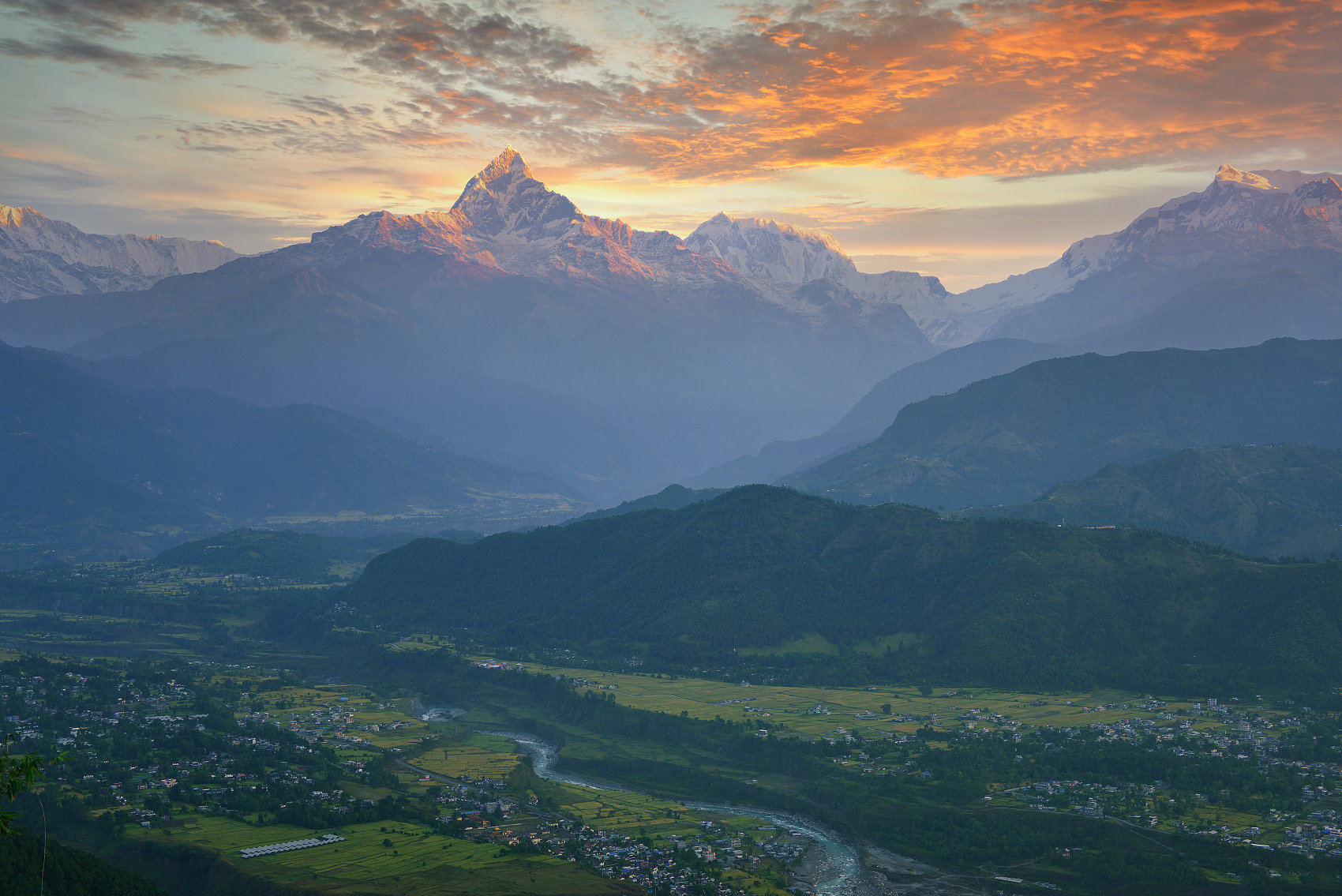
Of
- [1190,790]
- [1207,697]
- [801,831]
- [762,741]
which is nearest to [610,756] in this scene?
[762,741]

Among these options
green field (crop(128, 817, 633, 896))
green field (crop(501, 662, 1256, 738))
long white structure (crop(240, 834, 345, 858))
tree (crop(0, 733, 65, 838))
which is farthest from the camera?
green field (crop(501, 662, 1256, 738))

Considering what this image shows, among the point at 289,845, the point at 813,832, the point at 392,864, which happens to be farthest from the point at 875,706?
the point at 289,845

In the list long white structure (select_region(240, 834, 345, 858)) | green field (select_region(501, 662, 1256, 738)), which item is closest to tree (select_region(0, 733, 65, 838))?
long white structure (select_region(240, 834, 345, 858))

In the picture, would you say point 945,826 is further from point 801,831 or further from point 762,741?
point 762,741

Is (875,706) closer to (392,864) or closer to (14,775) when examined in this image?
(392,864)

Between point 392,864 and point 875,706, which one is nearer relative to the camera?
point 392,864

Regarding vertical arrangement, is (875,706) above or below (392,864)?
above

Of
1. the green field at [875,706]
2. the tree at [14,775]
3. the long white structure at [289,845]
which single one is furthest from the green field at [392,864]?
the tree at [14,775]

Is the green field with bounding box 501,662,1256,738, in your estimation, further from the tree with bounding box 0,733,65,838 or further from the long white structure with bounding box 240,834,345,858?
the tree with bounding box 0,733,65,838
